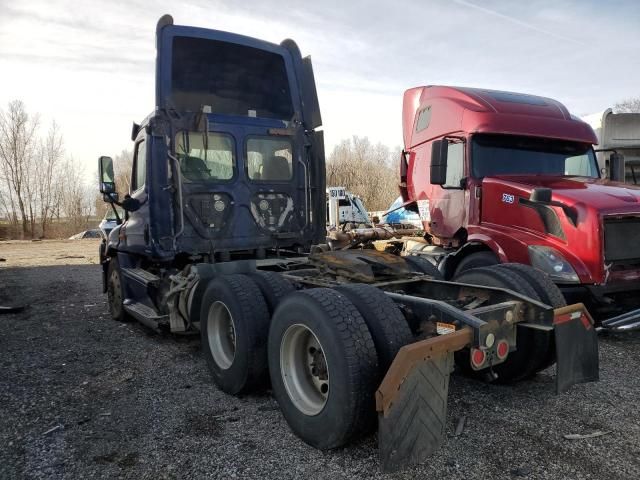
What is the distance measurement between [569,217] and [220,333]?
3.85 meters

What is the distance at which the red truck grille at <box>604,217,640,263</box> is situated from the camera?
514cm

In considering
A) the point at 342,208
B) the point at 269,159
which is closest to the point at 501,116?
the point at 269,159

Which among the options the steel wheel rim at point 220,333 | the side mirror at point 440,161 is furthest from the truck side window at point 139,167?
the side mirror at point 440,161

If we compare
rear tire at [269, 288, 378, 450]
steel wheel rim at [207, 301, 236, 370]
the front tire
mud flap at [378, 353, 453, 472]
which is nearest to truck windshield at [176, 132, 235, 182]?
steel wheel rim at [207, 301, 236, 370]

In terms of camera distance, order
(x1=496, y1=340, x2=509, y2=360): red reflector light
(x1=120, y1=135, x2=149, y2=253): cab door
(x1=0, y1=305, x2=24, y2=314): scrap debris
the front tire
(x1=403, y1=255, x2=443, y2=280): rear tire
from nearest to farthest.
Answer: (x1=496, y1=340, x2=509, y2=360): red reflector light, (x1=403, y1=255, x2=443, y2=280): rear tire, (x1=120, y1=135, x2=149, y2=253): cab door, the front tire, (x1=0, y1=305, x2=24, y2=314): scrap debris

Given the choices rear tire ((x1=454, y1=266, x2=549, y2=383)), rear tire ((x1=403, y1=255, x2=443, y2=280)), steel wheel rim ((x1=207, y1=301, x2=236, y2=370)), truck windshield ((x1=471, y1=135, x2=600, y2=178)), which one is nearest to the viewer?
rear tire ((x1=454, y1=266, x2=549, y2=383))

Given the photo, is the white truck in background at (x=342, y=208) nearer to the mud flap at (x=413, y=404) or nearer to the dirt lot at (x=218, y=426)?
the dirt lot at (x=218, y=426)

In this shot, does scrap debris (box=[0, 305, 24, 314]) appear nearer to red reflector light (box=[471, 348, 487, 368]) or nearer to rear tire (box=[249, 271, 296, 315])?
rear tire (box=[249, 271, 296, 315])

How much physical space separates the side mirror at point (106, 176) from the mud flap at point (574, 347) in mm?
5527

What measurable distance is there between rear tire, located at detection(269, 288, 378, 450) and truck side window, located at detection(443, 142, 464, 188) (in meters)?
4.10

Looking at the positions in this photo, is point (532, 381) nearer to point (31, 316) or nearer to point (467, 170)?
→ point (467, 170)

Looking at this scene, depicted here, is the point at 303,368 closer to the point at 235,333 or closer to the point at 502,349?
the point at 235,333

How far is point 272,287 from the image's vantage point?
13.4ft

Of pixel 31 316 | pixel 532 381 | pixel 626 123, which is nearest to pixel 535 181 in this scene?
pixel 532 381
